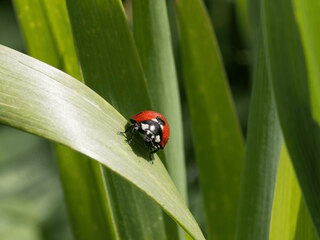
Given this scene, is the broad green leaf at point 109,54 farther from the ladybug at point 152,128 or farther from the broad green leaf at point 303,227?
the broad green leaf at point 303,227

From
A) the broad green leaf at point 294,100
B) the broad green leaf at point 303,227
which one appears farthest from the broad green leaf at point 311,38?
the broad green leaf at point 303,227

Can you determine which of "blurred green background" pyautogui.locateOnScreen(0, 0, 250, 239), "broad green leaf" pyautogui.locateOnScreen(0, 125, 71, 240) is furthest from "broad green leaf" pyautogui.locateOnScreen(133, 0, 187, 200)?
"broad green leaf" pyautogui.locateOnScreen(0, 125, 71, 240)

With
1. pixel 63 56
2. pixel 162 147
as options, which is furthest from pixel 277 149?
pixel 63 56

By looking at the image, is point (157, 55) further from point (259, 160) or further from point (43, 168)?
point (43, 168)

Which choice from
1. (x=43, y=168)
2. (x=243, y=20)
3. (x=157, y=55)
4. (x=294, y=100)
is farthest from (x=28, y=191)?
(x=294, y=100)

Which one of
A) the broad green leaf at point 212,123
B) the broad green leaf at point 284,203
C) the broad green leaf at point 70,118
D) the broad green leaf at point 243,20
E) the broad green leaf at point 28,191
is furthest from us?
the broad green leaf at point 28,191

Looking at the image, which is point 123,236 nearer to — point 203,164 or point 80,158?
point 80,158

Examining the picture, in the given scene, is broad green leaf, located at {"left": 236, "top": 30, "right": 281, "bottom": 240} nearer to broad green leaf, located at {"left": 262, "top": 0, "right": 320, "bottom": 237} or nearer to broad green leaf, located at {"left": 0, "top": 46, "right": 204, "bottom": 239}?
broad green leaf, located at {"left": 262, "top": 0, "right": 320, "bottom": 237}
